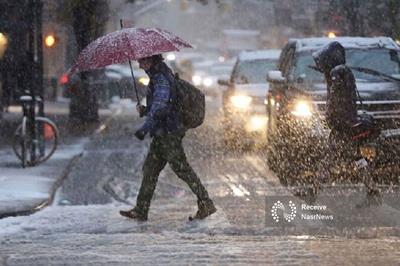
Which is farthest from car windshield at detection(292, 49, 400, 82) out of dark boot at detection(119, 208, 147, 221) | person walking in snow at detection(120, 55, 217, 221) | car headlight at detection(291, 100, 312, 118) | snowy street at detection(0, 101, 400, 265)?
dark boot at detection(119, 208, 147, 221)

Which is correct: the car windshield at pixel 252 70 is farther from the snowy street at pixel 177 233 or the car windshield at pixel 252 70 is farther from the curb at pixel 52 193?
the snowy street at pixel 177 233

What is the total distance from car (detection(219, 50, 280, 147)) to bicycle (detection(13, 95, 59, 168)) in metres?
4.09

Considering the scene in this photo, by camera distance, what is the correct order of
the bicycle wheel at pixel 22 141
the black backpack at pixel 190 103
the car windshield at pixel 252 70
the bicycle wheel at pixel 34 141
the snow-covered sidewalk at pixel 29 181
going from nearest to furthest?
the black backpack at pixel 190 103 → the snow-covered sidewalk at pixel 29 181 → the bicycle wheel at pixel 22 141 → the bicycle wheel at pixel 34 141 → the car windshield at pixel 252 70

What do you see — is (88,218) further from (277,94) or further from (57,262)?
(277,94)

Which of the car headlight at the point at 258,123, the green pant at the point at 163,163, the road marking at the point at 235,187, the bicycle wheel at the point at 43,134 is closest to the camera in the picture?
the green pant at the point at 163,163

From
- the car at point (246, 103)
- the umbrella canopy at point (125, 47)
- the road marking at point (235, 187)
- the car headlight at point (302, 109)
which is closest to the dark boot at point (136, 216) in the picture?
the umbrella canopy at point (125, 47)

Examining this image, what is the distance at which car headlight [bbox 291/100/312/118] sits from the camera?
11.7m

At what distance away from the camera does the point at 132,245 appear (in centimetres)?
786

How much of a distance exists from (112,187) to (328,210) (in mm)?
3571

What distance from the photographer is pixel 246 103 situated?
56.3ft

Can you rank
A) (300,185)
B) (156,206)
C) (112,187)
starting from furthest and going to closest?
(112,187) → (300,185) → (156,206)

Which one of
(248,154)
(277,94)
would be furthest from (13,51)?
(277,94)

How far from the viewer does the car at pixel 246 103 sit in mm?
17109

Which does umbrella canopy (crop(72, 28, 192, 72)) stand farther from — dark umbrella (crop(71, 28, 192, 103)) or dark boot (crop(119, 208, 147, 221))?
dark boot (crop(119, 208, 147, 221))
